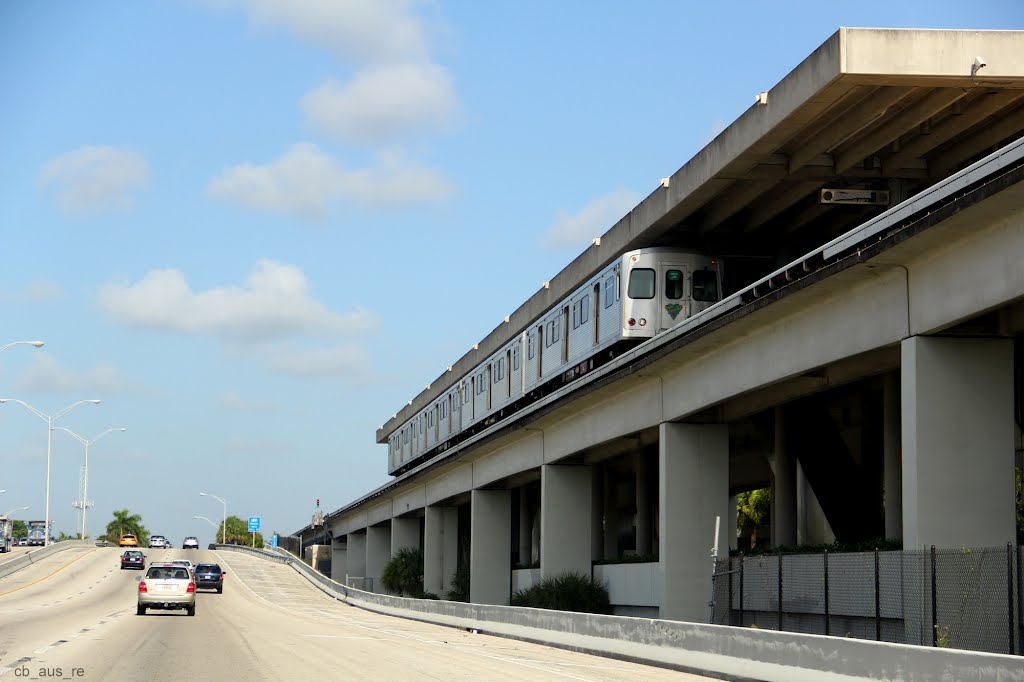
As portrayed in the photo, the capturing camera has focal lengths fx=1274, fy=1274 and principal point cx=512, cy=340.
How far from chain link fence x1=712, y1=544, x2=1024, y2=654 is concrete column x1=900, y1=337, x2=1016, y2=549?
866mm

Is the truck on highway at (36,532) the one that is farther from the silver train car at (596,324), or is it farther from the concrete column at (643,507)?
the concrete column at (643,507)

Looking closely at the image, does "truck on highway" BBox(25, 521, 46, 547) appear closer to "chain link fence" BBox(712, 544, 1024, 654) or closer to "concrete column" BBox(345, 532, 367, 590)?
"concrete column" BBox(345, 532, 367, 590)

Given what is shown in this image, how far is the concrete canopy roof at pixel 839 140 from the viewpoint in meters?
22.3

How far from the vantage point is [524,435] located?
1740 inches

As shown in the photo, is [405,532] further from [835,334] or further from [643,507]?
[835,334]

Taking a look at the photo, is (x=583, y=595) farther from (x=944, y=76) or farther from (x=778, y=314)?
(x=944, y=76)

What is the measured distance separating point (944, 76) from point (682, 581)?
43.8ft

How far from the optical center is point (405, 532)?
7300 centimetres

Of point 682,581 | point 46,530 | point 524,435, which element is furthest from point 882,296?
point 46,530

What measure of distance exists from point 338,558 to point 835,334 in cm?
9015

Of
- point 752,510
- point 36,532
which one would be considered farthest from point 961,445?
point 36,532

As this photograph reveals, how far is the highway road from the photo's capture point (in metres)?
17.6

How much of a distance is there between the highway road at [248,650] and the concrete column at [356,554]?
50.2m

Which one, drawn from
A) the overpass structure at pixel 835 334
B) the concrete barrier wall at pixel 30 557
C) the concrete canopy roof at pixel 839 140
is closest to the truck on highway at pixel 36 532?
the concrete barrier wall at pixel 30 557
